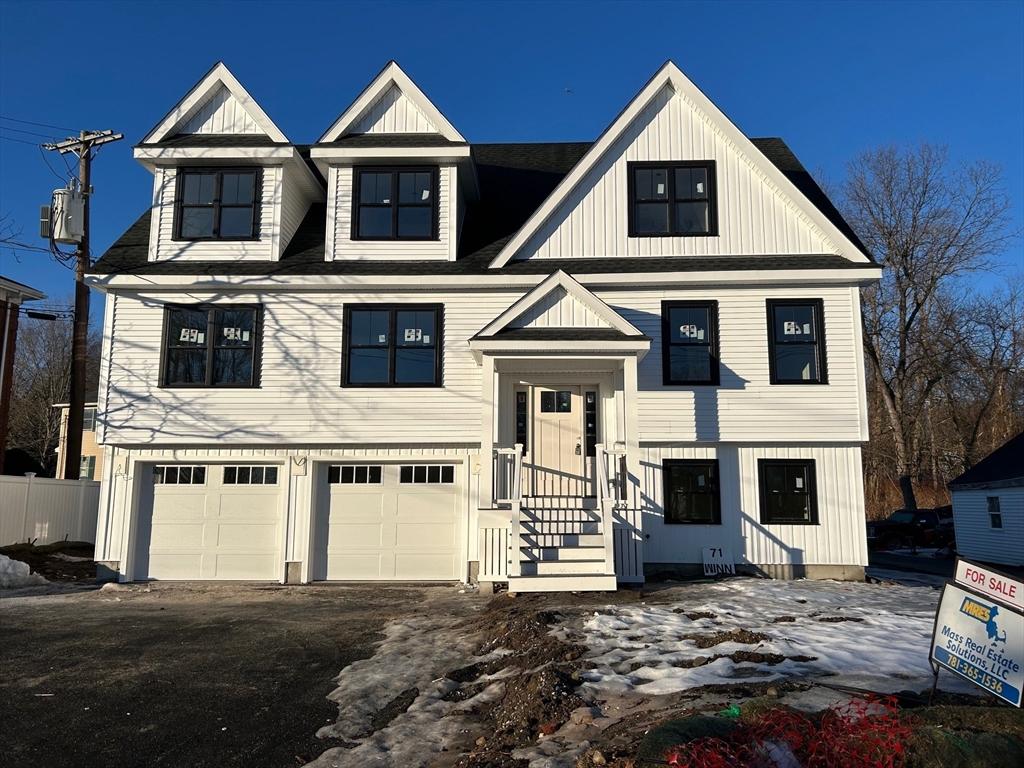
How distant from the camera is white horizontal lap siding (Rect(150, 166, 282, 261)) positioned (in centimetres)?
1409

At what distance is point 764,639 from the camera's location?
7117mm

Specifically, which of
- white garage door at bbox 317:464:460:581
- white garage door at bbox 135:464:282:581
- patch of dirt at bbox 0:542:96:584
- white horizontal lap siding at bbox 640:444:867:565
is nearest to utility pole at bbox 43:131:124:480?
patch of dirt at bbox 0:542:96:584

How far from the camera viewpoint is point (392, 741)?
17.8 ft

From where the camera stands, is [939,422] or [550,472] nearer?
[550,472]

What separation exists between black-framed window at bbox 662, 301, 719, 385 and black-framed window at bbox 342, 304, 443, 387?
4266 mm

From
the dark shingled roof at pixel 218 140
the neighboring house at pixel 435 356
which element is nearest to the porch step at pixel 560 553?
the neighboring house at pixel 435 356

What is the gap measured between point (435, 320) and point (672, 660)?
861 cm

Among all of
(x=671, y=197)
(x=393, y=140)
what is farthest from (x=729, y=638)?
(x=393, y=140)

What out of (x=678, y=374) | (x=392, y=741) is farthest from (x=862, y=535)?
(x=392, y=741)

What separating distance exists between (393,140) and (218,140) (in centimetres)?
349

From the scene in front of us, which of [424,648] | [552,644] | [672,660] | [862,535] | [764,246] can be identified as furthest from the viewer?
[764,246]

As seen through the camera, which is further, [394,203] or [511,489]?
[394,203]

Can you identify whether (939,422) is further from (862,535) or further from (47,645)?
(47,645)

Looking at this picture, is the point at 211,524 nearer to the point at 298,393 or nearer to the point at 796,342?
the point at 298,393
